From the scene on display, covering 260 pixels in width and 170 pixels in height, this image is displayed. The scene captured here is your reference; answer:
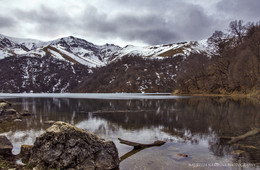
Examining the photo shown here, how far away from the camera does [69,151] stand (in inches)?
452

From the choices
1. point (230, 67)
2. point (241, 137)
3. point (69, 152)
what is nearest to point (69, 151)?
point (69, 152)

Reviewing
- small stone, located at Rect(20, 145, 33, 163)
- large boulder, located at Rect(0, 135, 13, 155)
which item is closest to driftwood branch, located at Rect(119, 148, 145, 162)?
small stone, located at Rect(20, 145, 33, 163)

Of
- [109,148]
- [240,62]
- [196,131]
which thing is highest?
[240,62]

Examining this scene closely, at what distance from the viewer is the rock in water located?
11.4 meters

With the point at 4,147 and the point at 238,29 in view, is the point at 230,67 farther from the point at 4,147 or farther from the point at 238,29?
the point at 4,147

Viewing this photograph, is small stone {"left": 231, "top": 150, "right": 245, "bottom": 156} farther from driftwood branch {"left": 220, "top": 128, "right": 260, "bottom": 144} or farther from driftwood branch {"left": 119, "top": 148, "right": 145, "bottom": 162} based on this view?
driftwood branch {"left": 119, "top": 148, "right": 145, "bottom": 162}

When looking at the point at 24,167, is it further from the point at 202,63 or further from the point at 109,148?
the point at 202,63

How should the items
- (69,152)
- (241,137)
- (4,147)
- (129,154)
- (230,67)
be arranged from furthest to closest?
1. (230,67)
2. (241,137)
3. (129,154)
4. (4,147)
5. (69,152)

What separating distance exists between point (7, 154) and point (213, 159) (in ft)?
46.8

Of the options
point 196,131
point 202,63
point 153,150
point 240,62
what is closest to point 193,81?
point 202,63

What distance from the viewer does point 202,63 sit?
116 m

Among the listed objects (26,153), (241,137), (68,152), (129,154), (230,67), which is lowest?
(129,154)

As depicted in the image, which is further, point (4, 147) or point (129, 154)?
point (129, 154)

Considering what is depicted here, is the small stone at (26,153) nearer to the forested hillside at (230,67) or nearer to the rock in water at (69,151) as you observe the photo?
the rock in water at (69,151)
